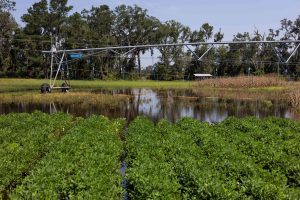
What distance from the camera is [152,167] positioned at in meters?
11.4

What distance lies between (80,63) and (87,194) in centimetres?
8671

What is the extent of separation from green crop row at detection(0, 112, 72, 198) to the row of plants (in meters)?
3.50

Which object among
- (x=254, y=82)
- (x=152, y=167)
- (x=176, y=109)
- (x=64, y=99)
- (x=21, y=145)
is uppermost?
(x=254, y=82)

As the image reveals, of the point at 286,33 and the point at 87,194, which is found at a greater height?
the point at 286,33

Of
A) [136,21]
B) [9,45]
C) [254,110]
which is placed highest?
[136,21]

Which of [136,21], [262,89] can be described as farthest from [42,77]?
[262,89]

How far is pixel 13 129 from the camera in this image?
20.1 metres

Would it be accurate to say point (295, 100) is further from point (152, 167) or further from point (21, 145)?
point (152, 167)

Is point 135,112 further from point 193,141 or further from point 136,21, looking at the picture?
point 136,21

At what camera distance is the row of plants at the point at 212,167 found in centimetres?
994

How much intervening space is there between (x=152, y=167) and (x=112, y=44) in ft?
281

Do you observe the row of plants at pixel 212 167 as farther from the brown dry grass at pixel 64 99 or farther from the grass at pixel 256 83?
the grass at pixel 256 83

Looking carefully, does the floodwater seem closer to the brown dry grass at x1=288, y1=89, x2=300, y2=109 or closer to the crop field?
the brown dry grass at x1=288, y1=89, x2=300, y2=109

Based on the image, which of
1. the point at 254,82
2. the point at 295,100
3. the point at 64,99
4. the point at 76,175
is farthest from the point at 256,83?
the point at 76,175
